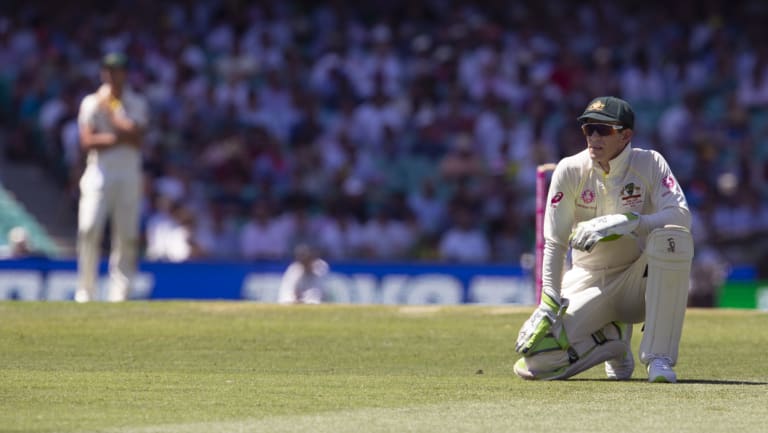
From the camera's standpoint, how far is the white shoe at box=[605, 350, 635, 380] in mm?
8047

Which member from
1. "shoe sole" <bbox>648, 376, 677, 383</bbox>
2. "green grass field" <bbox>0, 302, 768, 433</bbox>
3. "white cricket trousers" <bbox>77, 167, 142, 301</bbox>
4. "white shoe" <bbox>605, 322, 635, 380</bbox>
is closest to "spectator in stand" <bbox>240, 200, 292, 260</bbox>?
"white cricket trousers" <bbox>77, 167, 142, 301</bbox>

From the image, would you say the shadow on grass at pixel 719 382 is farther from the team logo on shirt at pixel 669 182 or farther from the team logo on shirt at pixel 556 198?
the team logo on shirt at pixel 556 198

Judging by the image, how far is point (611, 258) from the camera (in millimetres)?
8039

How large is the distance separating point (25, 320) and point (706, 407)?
227 inches

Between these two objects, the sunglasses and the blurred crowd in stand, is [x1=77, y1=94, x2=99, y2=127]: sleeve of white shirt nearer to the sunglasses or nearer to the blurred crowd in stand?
the blurred crowd in stand

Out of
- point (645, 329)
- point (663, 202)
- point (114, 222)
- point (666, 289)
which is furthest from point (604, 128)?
point (114, 222)

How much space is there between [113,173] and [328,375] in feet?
17.6

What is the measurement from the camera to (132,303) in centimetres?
1189

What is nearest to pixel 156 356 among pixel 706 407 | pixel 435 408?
pixel 435 408

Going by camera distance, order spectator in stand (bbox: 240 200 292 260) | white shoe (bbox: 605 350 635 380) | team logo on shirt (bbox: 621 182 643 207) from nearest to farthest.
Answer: team logo on shirt (bbox: 621 182 643 207), white shoe (bbox: 605 350 635 380), spectator in stand (bbox: 240 200 292 260)

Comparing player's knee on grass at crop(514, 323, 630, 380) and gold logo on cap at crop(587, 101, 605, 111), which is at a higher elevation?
gold logo on cap at crop(587, 101, 605, 111)

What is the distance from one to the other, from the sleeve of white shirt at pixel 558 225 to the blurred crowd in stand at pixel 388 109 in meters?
9.71

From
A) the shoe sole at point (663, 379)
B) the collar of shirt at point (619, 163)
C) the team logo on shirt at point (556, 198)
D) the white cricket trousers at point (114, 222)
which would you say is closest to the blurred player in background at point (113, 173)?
the white cricket trousers at point (114, 222)

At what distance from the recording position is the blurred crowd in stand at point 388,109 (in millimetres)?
18453
